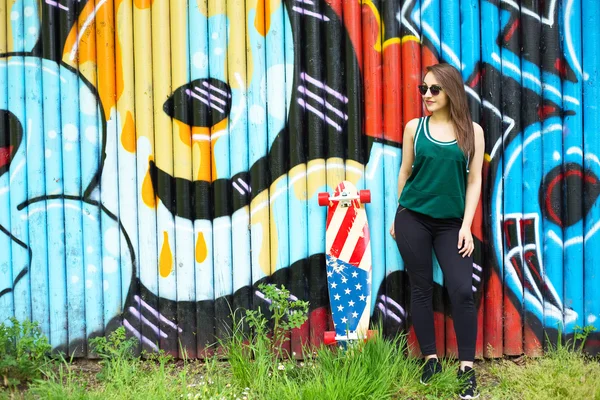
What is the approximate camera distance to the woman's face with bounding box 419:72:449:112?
4.03m

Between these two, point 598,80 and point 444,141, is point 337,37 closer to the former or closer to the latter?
point 444,141

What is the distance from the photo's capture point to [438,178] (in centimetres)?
404

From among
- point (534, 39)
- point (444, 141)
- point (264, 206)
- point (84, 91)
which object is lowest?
point (264, 206)

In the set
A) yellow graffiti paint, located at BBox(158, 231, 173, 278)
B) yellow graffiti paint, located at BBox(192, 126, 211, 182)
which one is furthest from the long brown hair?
yellow graffiti paint, located at BBox(158, 231, 173, 278)

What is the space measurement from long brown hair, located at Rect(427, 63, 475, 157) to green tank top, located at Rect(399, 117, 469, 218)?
0.16 feet

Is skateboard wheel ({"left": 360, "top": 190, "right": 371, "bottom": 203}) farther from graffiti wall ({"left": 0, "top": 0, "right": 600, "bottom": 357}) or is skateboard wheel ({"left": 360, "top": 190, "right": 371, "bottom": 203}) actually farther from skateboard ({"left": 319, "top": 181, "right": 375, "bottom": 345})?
graffiti wall ({"left": 0, "top": 0, "right": 600, "bottom": 357})

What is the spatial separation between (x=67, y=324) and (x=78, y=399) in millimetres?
1018

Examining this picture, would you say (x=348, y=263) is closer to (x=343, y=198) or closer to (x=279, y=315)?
(x=343, y=198)

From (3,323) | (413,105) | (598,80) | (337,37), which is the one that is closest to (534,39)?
(598,80)

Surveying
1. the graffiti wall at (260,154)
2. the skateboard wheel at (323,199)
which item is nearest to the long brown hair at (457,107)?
the graffiti wall at (260,154)

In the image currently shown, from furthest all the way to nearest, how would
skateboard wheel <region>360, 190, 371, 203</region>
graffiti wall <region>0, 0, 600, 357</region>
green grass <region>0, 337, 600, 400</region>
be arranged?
graffiti wall <region>0, 0, 600, 357</region> < skateboard wheel <region>360, 190, 371, 203</region> < green grass <region>0, 337, 600, 400</region>

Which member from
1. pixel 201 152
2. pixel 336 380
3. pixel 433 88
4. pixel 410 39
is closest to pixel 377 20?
pixel 410 39

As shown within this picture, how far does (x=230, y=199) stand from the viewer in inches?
177

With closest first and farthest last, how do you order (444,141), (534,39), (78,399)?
1. (78,399)
2. (444,141)
3. (534,39)
